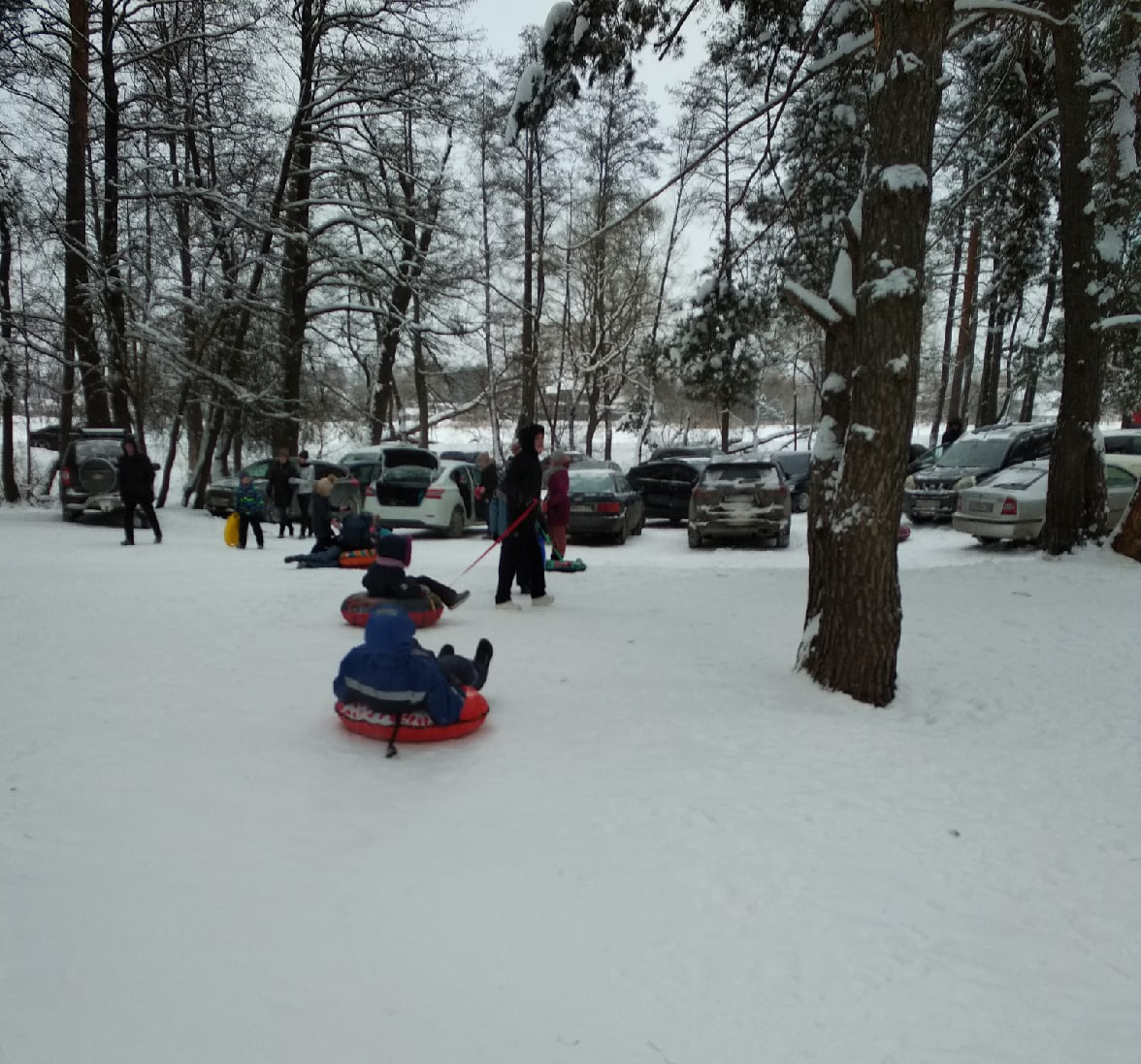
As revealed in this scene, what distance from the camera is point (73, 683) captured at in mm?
5730

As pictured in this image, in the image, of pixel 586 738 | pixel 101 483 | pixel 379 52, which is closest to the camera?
pixel 586 738

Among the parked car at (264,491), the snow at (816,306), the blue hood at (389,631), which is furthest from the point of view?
the parked car at (264,491)

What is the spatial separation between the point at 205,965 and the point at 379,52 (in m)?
19.5

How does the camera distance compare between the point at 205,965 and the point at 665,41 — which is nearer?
the point at 205,965

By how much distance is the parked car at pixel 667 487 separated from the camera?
62.8 feet

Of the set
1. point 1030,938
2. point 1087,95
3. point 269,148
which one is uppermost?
point 269,148

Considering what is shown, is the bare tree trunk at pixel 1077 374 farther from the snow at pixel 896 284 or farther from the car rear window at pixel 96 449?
the car rear window at pixel 96 449

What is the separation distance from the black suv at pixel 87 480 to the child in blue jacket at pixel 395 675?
13623 millimetres

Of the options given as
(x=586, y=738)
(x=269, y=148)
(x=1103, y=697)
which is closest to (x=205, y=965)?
(x=586, y=738)

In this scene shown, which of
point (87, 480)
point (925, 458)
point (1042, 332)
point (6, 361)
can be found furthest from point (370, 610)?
point (1042, 332)

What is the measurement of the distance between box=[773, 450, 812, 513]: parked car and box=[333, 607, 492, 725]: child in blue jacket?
56.2 ft

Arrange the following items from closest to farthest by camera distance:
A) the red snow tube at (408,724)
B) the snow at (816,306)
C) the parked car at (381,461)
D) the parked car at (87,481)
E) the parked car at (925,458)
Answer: the red snow tube at (408,724)
the snow at (816,306)
the parked car at (87,481)
the parked car at (381,461)
the parked car at (925,458)

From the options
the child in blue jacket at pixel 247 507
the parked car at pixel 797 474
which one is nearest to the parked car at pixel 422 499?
the child in blue jacket at pixel 247 507

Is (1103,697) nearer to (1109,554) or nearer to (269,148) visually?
(1109,554)
